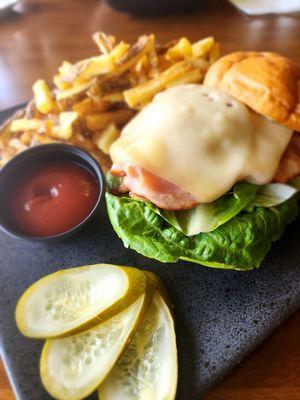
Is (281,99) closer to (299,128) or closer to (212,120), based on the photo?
(299,128)

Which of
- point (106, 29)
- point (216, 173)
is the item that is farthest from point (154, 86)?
point (106, 29)

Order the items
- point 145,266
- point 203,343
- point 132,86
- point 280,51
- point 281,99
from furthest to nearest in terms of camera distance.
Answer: point 280,51, point 132,86, point 145,266, point 281,99, point 203,343

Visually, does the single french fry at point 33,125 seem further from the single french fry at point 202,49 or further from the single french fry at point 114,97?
the single french fry at point 202,49

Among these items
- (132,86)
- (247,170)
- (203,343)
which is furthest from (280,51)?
(203,343)

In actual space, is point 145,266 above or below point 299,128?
below

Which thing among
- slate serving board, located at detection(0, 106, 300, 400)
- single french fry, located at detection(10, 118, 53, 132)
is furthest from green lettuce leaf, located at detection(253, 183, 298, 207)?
single french fry, located at detection(10, 118, 53, 132)
